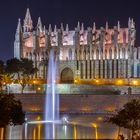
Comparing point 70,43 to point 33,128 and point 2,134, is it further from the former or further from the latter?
point 2,134

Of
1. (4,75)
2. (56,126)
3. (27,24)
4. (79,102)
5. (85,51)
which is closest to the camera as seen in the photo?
(56,126)

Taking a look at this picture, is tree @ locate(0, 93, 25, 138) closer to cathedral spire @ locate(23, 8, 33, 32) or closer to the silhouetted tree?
the silhouetted tree

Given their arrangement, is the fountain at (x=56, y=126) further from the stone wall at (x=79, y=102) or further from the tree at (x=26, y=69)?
the tree at (x=26, y=69)

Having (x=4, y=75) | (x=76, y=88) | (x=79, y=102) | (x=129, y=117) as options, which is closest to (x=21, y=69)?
(x=4, y=75)

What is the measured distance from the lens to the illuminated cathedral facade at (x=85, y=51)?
72.6 m

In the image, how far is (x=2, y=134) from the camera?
127 ft

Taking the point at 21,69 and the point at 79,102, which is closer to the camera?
the point at 79,102

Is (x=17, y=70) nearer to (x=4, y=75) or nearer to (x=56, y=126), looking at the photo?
(x=4, y=75)

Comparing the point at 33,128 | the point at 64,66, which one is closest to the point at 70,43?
the point at 64,66

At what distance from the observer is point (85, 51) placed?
76125 mm

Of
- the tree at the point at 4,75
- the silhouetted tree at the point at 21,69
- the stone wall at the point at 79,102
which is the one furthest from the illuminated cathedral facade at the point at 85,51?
the stone wall at the point at 79,102

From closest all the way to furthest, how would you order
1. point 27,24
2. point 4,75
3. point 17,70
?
1. point 4,75
2. point 17,70
3. point 27,24

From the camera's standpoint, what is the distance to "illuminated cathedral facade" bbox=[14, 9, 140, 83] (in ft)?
238

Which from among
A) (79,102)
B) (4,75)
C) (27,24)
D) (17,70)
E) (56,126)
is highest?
(27,24)
